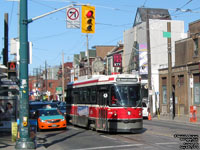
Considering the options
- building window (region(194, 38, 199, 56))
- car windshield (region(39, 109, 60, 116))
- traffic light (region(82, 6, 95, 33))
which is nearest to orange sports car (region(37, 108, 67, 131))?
car windshield (region(39, 109, 60, 116))

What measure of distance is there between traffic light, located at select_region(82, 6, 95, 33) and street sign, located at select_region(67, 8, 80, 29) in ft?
2.38

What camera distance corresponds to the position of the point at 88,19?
17688mm

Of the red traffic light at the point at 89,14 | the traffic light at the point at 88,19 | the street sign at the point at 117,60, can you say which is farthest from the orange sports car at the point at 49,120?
the street sign at the point at 117,60

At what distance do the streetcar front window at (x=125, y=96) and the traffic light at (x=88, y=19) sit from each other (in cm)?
347

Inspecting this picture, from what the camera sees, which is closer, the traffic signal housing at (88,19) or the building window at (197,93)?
the traffic signal housing at (88,19)

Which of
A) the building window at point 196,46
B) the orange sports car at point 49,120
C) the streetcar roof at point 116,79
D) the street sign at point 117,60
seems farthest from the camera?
the street sign at point 117,60

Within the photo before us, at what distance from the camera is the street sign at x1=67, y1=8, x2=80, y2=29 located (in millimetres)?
18328

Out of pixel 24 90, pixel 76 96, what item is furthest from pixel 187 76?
pixel 24 90

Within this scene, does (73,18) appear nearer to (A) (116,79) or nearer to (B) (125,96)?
(A) (116,79)

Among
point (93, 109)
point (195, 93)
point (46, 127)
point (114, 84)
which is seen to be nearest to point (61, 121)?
point (46, 127)

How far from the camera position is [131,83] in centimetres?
1917

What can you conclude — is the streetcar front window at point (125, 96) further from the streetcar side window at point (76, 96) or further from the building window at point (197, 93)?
the building window at point (197, 93)

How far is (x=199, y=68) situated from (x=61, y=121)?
18457 millimetres

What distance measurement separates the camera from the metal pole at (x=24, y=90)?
13648 millimetres
